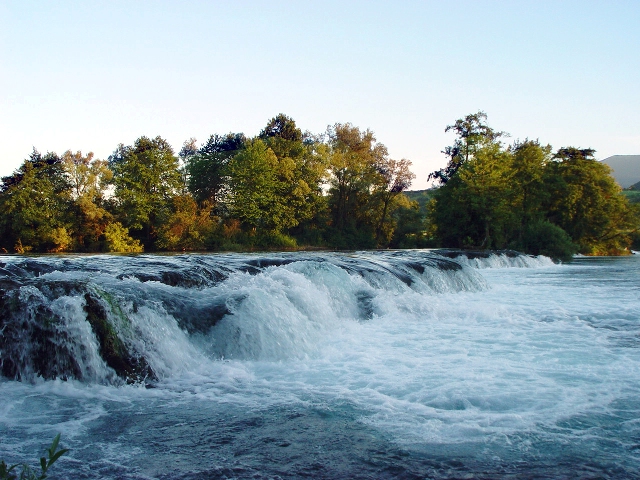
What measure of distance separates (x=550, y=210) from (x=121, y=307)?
41.3 m

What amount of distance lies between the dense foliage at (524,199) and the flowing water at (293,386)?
98.1ft

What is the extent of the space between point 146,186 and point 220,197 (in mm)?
8047

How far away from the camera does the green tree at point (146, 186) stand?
1464 inches

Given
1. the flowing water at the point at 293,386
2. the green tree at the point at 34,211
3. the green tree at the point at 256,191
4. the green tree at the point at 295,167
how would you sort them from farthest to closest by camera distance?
the green tree at the point at 295,167, the green tree at the point at 256,191, the green tree at the point at 34,211, the flowing water at the point at 293,386

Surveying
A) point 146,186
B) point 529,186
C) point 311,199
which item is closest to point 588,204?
point 529,186

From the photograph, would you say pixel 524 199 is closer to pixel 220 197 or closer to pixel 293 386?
pixel 220 197

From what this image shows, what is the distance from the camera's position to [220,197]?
45.8m

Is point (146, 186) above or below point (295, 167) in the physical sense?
below

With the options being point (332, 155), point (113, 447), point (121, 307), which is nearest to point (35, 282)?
point (121, 307)

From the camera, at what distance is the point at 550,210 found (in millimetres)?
42375

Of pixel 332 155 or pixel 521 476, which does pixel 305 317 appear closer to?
pixel 521 476

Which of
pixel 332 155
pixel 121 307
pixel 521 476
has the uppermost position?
pixel 332 155

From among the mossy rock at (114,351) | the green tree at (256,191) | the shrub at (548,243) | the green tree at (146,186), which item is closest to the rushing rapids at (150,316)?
the mossy rock at (114,351)

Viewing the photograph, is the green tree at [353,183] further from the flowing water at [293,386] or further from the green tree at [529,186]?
the flowing water at [293,386]
